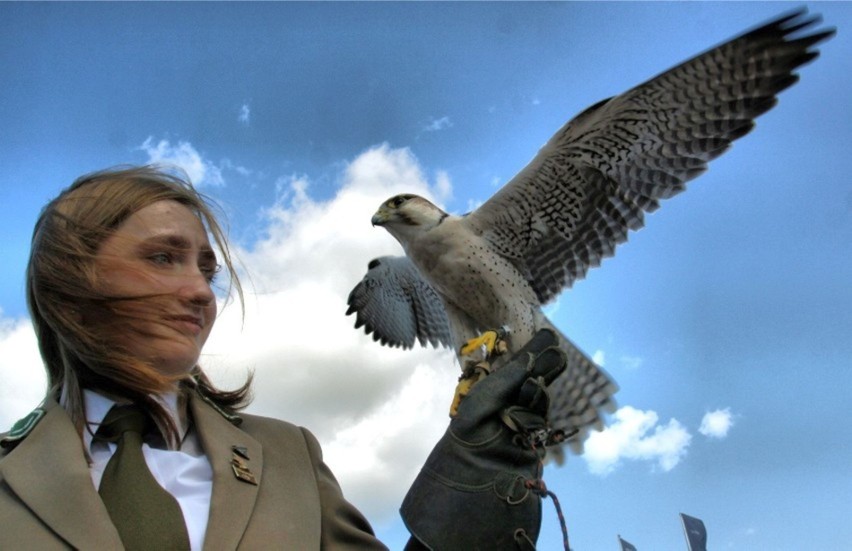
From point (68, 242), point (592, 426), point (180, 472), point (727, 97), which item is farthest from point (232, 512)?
point (727, 97)

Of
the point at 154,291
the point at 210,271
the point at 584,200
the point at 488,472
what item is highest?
the point at 584,200

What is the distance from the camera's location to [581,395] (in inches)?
168

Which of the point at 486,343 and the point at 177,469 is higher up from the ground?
the point at 486,343

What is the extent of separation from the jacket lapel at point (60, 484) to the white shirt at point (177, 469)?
2.3 inches

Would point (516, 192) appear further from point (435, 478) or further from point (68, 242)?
point (68, 242)

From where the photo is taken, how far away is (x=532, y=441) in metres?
1.91

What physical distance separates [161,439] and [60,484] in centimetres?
24

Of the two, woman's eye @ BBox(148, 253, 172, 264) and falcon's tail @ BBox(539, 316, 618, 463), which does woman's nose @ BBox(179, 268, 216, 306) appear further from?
falcon's tail @ BBox(539, 316, 618, 463)

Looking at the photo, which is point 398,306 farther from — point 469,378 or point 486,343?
point 469,378

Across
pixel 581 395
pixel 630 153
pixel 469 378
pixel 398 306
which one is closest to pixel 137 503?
pixel 469 378

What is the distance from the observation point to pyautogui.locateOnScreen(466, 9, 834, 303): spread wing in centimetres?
396

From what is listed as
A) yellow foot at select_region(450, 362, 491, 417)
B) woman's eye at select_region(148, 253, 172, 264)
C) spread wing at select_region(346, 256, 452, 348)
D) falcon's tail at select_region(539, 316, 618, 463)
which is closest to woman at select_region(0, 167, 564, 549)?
woman's eye at select_region(148, 253, 172, 264)

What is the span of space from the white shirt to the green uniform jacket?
3 cm

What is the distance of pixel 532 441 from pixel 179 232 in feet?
3.44
